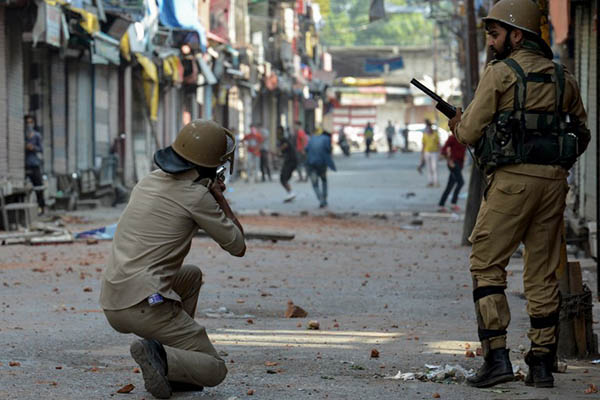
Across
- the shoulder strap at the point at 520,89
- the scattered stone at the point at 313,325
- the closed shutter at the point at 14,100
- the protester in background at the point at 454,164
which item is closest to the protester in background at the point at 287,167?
the protester in background at the point at 454,164

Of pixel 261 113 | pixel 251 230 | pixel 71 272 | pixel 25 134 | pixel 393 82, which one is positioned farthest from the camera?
pixel 393 82

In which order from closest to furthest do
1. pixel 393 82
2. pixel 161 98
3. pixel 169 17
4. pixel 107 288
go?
pixel 107 288 → pixel 169 17 → pixel 161 98 → pixel 393 82

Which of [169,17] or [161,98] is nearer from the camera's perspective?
[169,17]

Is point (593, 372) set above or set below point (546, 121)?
below

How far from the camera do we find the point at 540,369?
641cm

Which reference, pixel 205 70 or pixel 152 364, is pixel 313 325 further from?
pixel 205 70

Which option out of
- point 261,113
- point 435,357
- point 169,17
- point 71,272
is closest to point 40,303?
point 71,272

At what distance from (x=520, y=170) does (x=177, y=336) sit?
1.91 metres

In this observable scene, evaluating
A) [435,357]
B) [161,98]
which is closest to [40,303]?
[435,357]

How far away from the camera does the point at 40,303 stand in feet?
33.6

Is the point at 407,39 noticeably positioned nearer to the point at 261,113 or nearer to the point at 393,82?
the point at 393,82

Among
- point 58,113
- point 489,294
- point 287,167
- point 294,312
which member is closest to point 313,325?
point 294,312

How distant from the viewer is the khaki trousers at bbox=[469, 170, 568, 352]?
642 cm

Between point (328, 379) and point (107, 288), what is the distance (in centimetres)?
131
